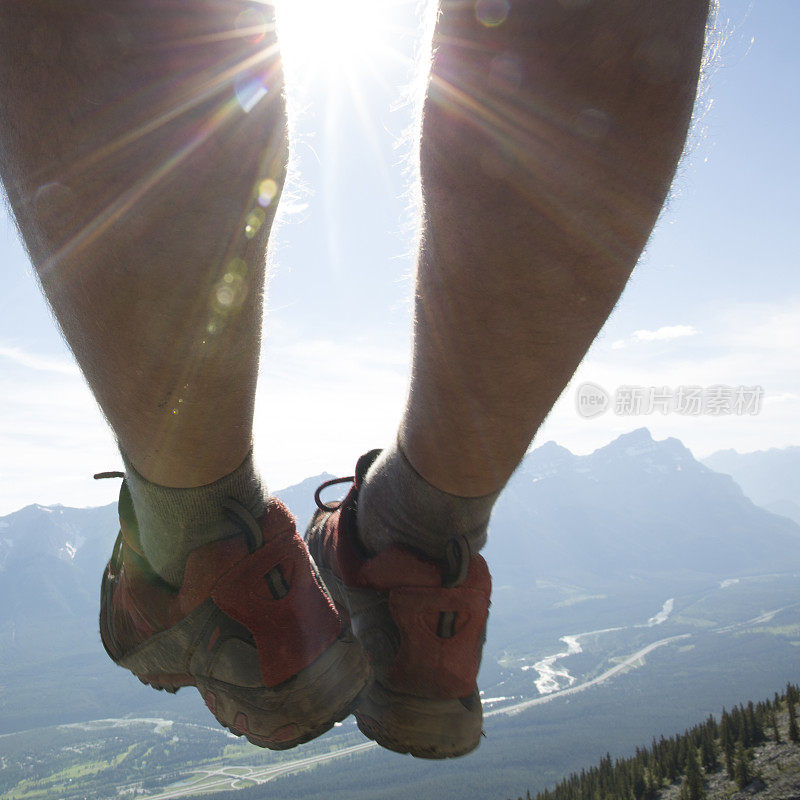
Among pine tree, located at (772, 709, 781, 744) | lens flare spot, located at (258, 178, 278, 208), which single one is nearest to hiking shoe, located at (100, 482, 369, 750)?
lens flare spot, located at (258, 178, 278, 208)

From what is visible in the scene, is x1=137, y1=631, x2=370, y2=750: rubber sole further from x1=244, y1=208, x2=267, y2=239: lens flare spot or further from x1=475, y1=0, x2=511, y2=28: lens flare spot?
x1=475, y1=0, x2=511, y2=28: lens flare spot

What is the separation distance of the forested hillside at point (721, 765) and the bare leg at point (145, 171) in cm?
3071

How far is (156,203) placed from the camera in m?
0.89

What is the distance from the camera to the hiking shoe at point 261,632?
1604 mm

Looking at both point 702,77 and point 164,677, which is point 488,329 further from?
point 164,677

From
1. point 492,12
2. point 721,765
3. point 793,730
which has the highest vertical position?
point 492,12

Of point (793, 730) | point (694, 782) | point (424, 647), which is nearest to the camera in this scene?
point (424, 647)

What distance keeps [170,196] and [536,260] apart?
67 centimetres

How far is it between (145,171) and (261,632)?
130cm

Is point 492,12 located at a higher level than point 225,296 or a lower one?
higher

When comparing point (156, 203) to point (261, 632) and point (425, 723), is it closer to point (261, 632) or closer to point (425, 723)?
point (261, 632)

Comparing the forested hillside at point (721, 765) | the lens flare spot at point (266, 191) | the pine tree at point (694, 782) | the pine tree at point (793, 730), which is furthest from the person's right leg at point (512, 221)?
the pine tree at point (793, 730)

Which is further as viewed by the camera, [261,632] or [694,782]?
[694,782]

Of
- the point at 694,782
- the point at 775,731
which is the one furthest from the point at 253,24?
the point at 775,731
